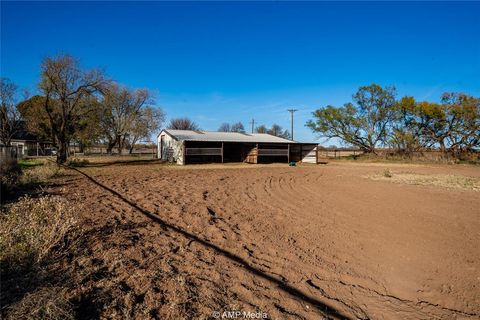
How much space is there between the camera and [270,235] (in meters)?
5.29

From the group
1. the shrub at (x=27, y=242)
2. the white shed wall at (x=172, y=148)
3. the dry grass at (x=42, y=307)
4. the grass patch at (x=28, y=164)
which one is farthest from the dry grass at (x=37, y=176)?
the white shed wall at (x=172, y=148)

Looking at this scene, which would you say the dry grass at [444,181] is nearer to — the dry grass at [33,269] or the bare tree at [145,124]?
the dry grass at [33,269]

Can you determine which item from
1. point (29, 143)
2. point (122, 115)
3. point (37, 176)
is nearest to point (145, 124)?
point (122, 115)

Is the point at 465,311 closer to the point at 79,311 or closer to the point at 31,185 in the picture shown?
the point at 79,311

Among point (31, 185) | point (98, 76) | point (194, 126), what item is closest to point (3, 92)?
point (98, 76)

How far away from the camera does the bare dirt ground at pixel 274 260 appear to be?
9.71ft

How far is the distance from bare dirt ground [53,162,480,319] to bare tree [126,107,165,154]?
36769 millimetres

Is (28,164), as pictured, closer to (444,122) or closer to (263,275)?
(263,275)

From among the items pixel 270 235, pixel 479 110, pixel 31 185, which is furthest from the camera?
pixel 479 110

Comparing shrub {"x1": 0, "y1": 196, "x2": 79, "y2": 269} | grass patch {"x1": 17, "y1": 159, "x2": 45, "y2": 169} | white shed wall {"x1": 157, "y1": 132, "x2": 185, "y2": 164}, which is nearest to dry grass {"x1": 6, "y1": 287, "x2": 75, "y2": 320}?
shrub {"x1": 0, "y1": 196, "x2": 79, "y2": 269}

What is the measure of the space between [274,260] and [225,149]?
1076 inches

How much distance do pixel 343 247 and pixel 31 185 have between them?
10.5 meters

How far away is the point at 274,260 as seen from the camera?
419 cm

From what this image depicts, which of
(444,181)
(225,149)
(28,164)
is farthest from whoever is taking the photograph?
(225,149)
